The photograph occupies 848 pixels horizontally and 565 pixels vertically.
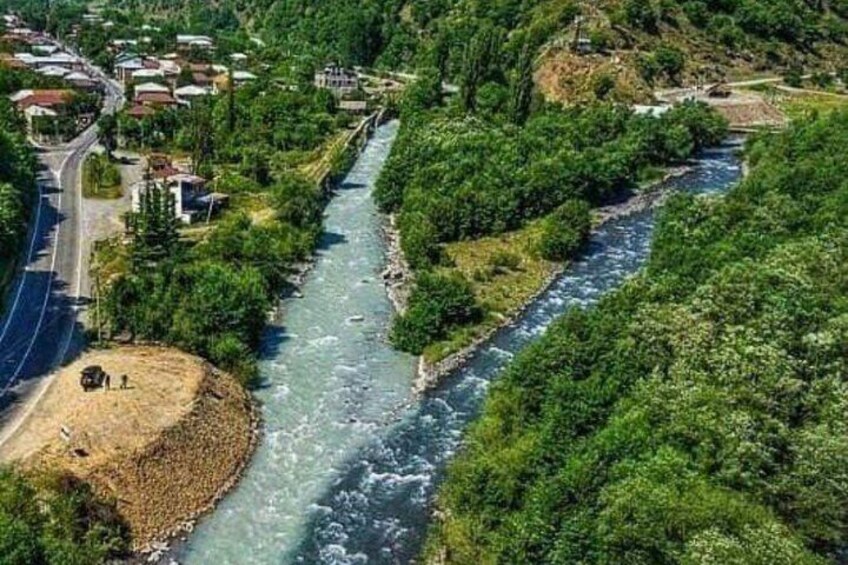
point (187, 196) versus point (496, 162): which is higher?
point (496, 162)

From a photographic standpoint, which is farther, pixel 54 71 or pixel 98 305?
pixel 54 71

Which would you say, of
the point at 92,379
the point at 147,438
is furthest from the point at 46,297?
the point at 147,438

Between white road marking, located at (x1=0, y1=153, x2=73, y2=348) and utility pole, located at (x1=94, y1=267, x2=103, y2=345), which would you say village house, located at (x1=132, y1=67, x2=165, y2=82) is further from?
utility pole, located at (x1=94, y1=267, x2=103, y2=345)

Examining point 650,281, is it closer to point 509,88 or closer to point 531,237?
point 531,237

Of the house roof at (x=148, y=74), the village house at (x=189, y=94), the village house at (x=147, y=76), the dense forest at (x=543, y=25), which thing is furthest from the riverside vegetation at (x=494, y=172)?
the house roof at (x=148, y=74)

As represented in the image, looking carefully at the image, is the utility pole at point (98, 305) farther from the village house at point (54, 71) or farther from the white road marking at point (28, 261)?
the village house at point (54, 71)

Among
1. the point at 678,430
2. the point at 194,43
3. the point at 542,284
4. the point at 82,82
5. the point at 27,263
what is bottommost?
the point at 27,263

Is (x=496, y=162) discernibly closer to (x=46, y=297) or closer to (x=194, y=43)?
(x=46, y=297)
